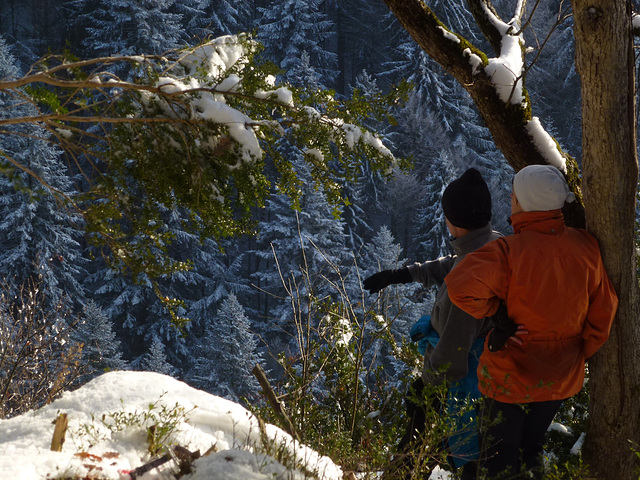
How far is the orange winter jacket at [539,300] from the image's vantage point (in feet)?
7.00

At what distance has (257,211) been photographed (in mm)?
29234

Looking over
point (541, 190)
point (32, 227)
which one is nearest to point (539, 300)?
point (541, 190)

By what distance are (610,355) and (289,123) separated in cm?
212

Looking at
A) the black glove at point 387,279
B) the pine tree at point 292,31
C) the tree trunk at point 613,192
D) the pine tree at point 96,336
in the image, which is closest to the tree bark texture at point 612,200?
the tree trunk at point 613,192

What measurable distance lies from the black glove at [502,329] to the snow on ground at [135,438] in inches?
32.8

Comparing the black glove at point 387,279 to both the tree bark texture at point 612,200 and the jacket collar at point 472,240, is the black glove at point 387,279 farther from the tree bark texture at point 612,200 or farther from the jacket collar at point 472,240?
the tree bark texture at point 612,200

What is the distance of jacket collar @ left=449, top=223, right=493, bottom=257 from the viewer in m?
2.66

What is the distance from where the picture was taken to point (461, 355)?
247cm

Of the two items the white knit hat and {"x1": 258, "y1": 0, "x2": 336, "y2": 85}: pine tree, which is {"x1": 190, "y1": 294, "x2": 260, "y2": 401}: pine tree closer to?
{"x1": 258, "y1": 0, "x2": 336, "y2": 85}: pine tree

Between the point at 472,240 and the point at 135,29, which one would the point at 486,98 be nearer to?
the point at 472,240

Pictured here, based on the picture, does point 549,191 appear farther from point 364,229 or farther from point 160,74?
point 364,229

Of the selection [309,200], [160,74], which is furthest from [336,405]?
[309,200]

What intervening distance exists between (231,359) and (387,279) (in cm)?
1955

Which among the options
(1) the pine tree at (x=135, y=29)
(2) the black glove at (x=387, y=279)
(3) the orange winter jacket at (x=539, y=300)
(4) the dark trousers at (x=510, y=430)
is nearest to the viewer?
(3) the orange winter jacket at (x=539, y=300)
